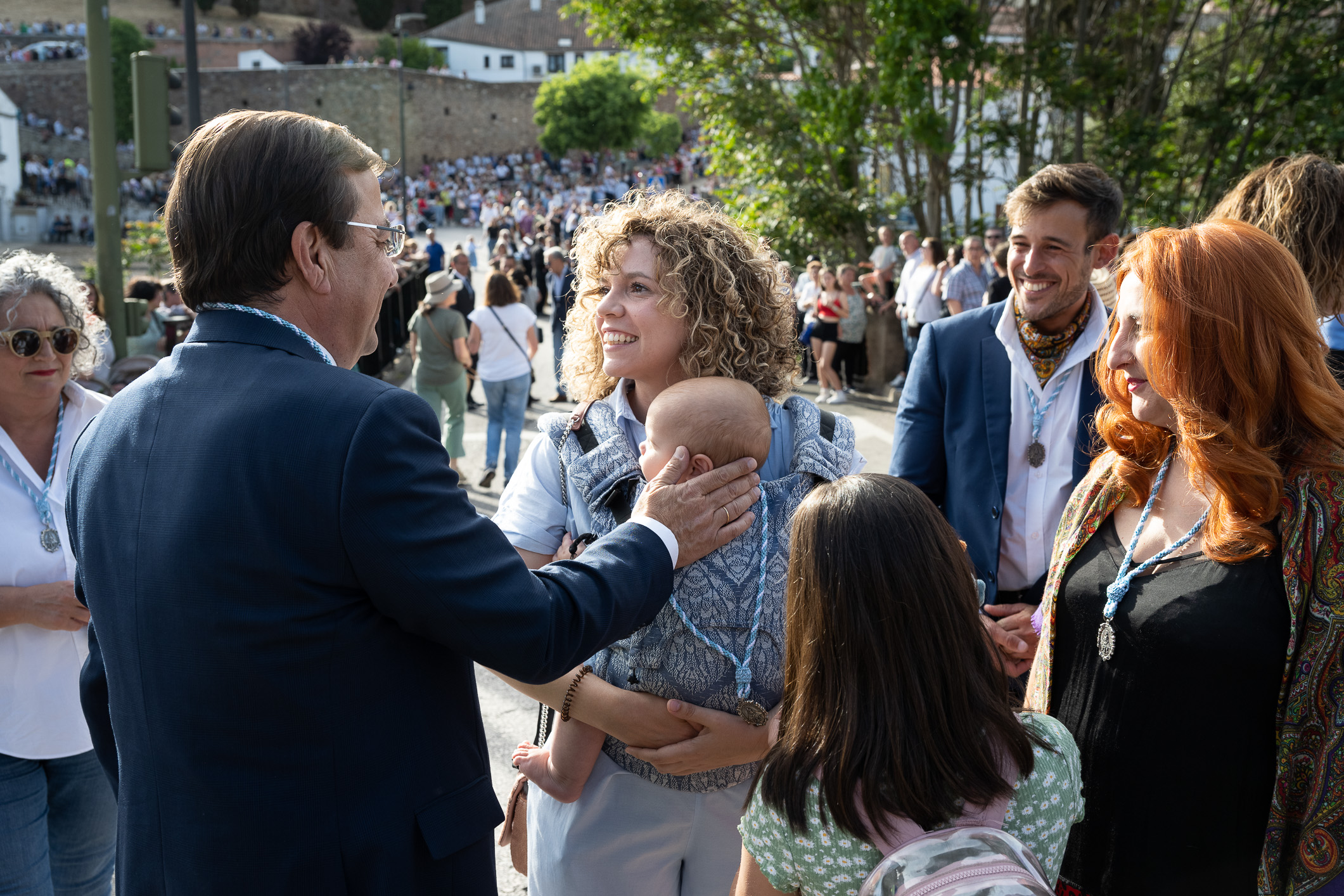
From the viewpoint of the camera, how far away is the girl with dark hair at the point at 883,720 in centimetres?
153

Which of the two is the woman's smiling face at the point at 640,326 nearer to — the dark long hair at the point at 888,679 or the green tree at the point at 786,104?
the dark long hair at the point at 888,679

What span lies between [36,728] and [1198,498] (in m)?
2.71

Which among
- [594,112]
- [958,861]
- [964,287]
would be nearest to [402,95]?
[594,112]

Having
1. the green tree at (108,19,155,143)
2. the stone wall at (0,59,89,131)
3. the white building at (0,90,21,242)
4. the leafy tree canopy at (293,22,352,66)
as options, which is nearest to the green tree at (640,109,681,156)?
the leafy tree canopy at (293,22,352,66)

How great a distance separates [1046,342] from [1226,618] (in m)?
A: 1.29

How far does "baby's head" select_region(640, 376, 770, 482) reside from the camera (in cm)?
202

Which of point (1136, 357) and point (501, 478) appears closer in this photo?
point (1136, 357)

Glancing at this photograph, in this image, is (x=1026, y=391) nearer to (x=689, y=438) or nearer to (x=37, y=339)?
(x=689, y=438)

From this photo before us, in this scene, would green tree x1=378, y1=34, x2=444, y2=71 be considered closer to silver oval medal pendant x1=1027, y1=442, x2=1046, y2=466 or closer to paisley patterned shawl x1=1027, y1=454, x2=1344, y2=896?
silver oval medal pendant x1=1027, y1=442, x2=1046, y2=466

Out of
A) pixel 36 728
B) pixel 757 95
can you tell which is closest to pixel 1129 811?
pixel 36 728

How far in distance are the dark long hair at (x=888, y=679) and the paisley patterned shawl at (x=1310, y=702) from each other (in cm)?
60

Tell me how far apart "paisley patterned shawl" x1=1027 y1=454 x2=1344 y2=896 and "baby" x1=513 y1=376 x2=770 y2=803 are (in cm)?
97

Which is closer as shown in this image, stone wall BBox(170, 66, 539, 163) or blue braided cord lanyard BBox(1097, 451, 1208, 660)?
blue braided cord lanyard BBox(1097, 451, 1208, 660)

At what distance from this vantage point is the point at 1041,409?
2996 mm
